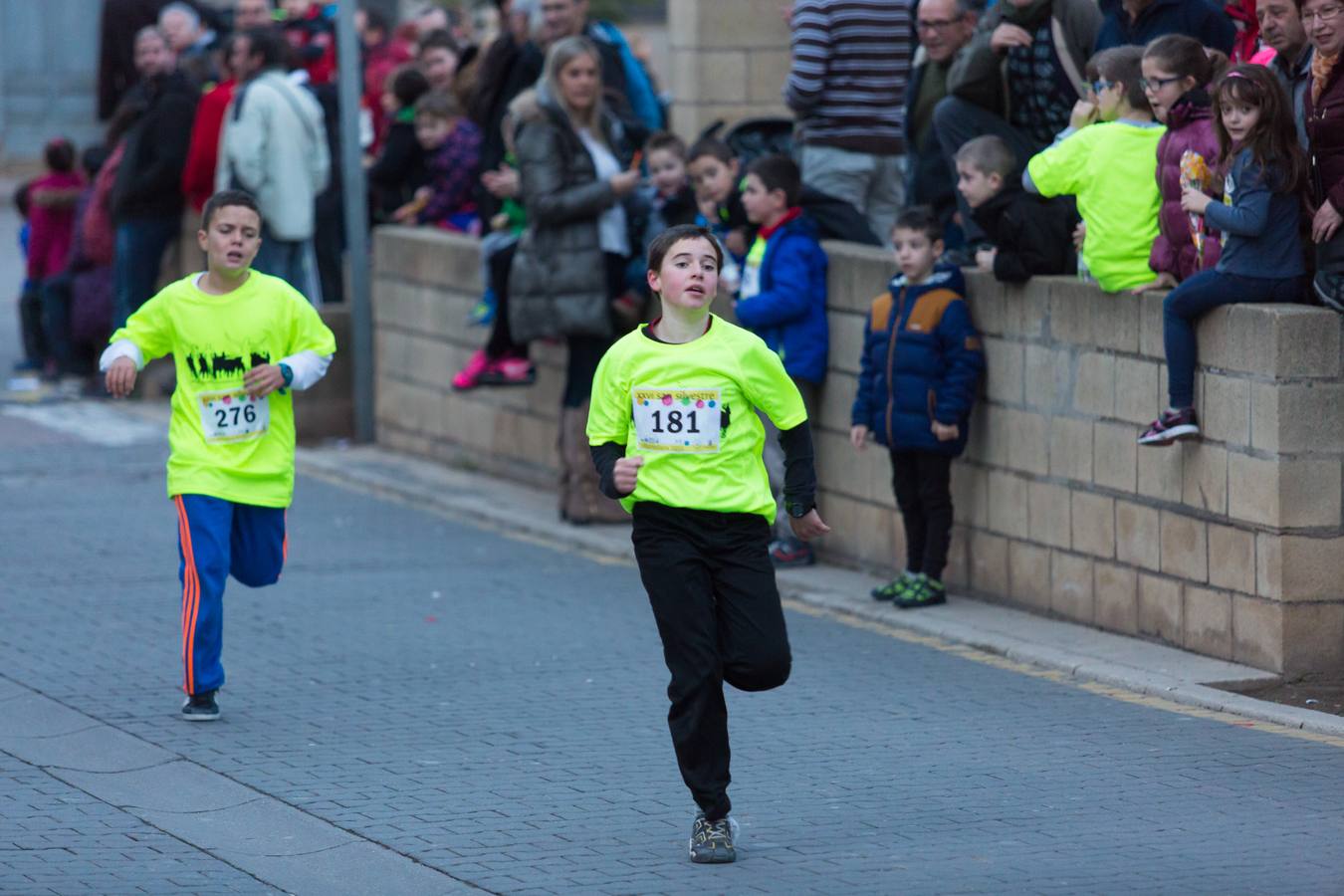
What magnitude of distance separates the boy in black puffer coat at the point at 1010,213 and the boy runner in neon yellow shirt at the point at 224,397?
9.05ft

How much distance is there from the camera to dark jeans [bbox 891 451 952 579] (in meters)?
9.77

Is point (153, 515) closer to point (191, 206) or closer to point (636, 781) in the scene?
point (191, 206)

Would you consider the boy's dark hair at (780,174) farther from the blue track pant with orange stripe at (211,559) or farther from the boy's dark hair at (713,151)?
the blue track pant with orange stripe at (211,559)

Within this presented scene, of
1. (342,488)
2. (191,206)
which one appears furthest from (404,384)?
(191,206)

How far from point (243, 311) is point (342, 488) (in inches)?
209

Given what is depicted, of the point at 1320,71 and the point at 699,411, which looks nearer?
the point at 699,411

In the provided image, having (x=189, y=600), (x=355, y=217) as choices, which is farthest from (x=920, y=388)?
(x=355, y=217)

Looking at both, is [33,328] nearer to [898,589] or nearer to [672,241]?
[898,589]

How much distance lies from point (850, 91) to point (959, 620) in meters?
3.40

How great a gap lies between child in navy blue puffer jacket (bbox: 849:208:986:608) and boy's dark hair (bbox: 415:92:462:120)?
5120 mm

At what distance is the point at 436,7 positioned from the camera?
58.3ft

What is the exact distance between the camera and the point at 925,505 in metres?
9.82

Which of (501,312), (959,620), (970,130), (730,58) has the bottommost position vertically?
(959,620)

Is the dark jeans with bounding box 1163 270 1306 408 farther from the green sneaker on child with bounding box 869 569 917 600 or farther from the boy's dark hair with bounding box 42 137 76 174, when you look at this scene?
the boy's dark hair with bounding box 42 137 76 174
